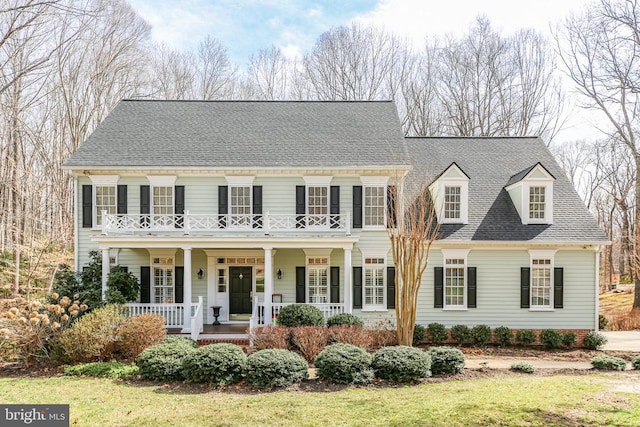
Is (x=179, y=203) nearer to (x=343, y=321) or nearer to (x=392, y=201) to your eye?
(x=343, y=321)

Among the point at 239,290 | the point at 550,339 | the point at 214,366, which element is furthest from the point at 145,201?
the point at 550,339

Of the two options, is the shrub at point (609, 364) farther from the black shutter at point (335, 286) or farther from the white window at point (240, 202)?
the white window at point (240, 202)

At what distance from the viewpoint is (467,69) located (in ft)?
104

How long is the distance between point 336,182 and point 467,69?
19952 millimetres

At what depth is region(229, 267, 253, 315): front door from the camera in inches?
692

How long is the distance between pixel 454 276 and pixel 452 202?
2973 millimetres

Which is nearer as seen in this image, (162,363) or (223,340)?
(162,363)

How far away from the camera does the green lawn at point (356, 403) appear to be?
25.7ft

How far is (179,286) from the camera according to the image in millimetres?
17078

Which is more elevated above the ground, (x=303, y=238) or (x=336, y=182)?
(x=336, y=182)

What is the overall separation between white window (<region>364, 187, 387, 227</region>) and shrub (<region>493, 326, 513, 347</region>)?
593 cm

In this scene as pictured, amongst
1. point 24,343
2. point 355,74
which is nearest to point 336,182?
point 24,343

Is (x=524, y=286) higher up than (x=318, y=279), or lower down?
lower down

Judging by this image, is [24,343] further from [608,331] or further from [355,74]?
[355,74]
